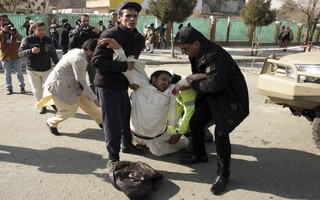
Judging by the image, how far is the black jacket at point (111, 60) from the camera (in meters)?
3.16

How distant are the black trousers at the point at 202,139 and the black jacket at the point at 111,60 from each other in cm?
94

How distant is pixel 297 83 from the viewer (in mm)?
3695

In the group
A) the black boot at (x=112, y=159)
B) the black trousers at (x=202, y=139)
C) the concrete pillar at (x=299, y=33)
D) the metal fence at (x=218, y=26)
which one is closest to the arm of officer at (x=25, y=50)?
the black boot at (x=112, y=159)

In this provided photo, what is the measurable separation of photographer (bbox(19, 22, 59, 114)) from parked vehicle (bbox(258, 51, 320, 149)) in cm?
402

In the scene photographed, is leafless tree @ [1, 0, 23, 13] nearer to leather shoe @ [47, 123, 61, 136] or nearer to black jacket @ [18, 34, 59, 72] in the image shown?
black jacket @ [18, 34, 59, 72]

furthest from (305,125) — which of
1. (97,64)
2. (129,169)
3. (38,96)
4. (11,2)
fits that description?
(11,2)

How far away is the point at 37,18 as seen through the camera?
17.5m

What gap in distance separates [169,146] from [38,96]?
3.08m

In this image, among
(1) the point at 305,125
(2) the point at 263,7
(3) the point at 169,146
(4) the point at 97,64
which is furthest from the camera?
(2) the point at 263,7

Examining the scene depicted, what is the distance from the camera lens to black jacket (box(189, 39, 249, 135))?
9.35ft

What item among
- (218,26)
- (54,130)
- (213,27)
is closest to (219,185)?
(54,130)

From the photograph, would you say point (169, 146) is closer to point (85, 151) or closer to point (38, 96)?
point (85, 151)

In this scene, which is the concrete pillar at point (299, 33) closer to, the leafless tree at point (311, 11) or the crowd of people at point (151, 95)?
the leafless tree at point (311, 11)

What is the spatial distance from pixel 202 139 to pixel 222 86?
3.45 ft
